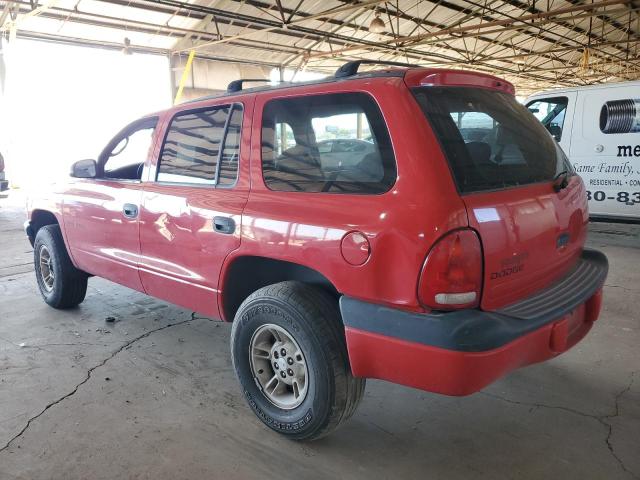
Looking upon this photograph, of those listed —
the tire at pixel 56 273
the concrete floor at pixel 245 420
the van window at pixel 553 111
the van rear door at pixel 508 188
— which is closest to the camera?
the van rear door at pixel 508 188

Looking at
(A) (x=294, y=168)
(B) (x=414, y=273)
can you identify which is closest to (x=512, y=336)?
(B) (x=414, y=273)

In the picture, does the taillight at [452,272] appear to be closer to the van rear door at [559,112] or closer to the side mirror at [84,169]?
the side mirror at [84,169]

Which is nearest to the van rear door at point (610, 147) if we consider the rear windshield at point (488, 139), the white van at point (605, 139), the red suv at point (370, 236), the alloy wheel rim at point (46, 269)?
the white van at point (605, 139)

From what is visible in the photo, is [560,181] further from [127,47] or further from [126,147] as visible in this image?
[127,47]

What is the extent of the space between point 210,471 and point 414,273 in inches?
51.3

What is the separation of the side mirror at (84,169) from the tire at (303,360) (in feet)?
6.30

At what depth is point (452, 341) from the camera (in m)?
1.95

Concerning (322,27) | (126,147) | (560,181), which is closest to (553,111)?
(560,181)

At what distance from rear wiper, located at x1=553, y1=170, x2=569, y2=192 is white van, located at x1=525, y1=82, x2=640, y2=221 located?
4375 millimetres

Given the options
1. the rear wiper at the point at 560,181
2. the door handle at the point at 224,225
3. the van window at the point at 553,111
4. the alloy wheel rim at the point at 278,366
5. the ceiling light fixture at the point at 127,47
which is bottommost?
the alloy wheel rim at the point at 278,366

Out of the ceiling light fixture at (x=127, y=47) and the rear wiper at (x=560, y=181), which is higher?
the ceiling light fixture at (x=127, y=47)

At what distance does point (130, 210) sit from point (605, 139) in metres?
5.73

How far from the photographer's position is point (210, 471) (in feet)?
7.70

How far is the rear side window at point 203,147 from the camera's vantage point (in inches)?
110
